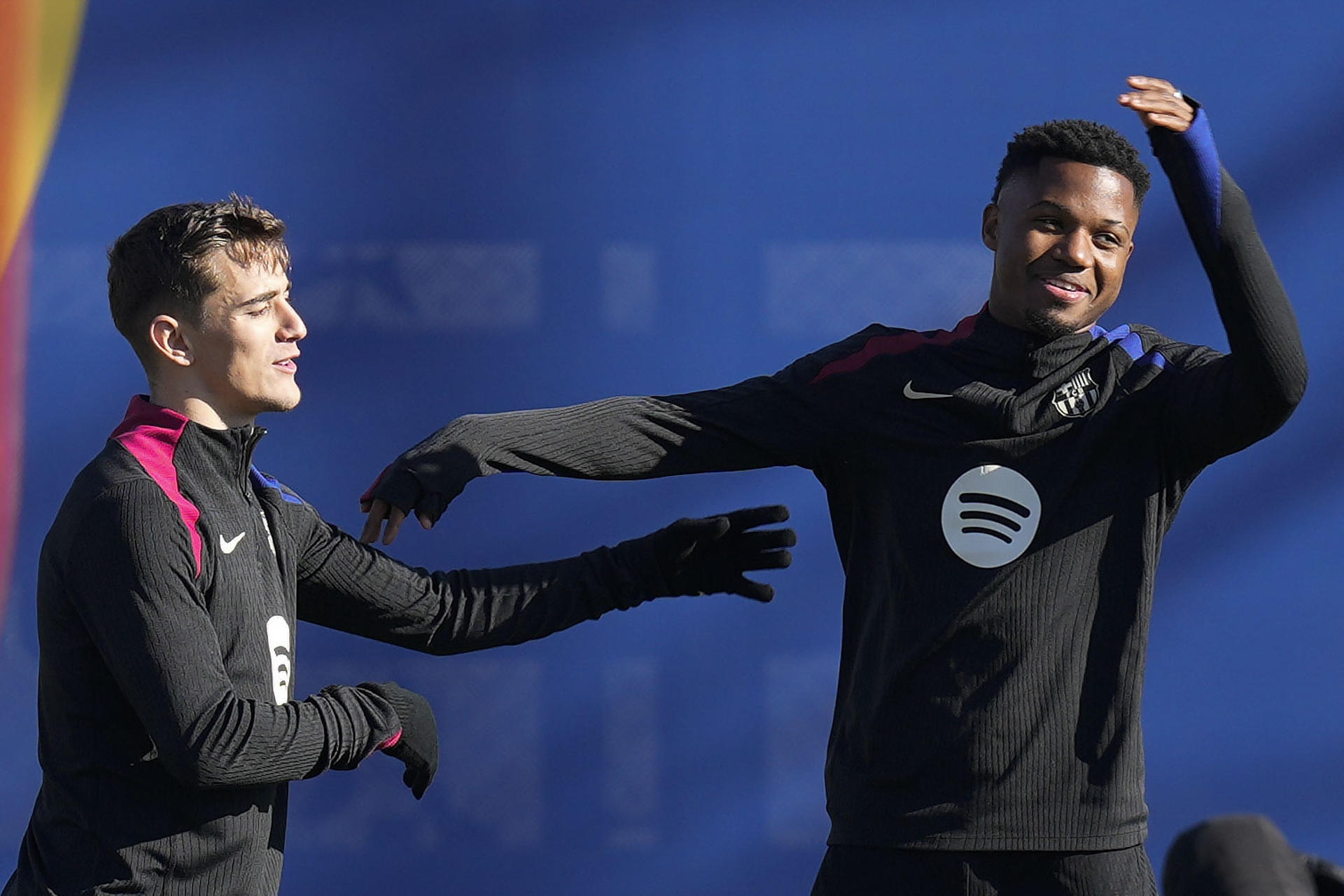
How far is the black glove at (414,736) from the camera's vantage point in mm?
1622

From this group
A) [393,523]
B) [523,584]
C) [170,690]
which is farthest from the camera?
[523,584]

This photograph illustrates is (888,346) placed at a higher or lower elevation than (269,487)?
higher

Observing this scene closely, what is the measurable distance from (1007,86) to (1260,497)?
0.69 meters

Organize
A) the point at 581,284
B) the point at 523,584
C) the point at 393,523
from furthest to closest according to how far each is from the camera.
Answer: the point at 581,284
the point at 523,584
the point at 393,523

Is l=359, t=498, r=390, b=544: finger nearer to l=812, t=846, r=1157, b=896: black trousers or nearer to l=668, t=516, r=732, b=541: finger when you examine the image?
l=668, t=516, r=732, b=541: finger

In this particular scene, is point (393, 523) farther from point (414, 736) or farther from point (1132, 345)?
point (1132, 345)

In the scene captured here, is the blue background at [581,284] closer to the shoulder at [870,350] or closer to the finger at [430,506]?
the shoulder at [870,350]

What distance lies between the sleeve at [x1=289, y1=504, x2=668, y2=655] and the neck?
0.16 meters

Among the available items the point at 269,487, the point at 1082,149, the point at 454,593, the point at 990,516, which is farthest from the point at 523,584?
the point at 1082,149

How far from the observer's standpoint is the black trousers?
160cm

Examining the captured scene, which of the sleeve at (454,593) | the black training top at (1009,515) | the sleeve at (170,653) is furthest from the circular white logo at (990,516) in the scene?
the sleeve at (170,653)

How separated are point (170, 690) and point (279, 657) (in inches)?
6.5

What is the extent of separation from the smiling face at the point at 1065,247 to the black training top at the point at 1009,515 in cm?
3

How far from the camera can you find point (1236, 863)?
3.01 ft
